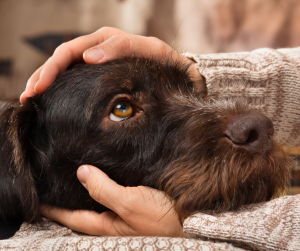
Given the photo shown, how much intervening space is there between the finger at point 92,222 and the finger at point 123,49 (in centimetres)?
91

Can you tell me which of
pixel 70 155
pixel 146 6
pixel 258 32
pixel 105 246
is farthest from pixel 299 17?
pixel 105 246

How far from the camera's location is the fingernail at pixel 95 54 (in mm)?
1802

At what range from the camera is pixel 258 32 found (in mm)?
6004

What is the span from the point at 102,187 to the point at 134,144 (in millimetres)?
293

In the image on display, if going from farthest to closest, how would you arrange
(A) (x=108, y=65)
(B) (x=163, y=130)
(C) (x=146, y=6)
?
(C) (x=146, y=6) < (A) (x=108, y=65) < (B) (x=163, y=130)

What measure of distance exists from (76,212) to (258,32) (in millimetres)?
5615

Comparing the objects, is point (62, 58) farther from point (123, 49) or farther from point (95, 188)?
point (95, 188)

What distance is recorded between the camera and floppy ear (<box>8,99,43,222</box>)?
1.56 metres

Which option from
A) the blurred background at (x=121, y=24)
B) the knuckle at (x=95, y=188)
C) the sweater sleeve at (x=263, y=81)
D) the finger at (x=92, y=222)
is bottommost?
the finger at (x=92, y=222)

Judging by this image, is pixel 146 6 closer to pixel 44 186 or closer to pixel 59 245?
pixel 44 186

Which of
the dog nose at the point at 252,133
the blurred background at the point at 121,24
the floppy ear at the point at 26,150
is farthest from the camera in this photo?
the blurred background at the point at 121,24

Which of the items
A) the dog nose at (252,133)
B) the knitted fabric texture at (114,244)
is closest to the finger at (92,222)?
the knitted fabric texture at (114,244)

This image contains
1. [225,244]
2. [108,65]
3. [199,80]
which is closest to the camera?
Result: [225,244]

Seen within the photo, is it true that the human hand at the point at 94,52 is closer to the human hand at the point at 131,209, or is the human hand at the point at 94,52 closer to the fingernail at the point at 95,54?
the fingernail at the point at 95,54
